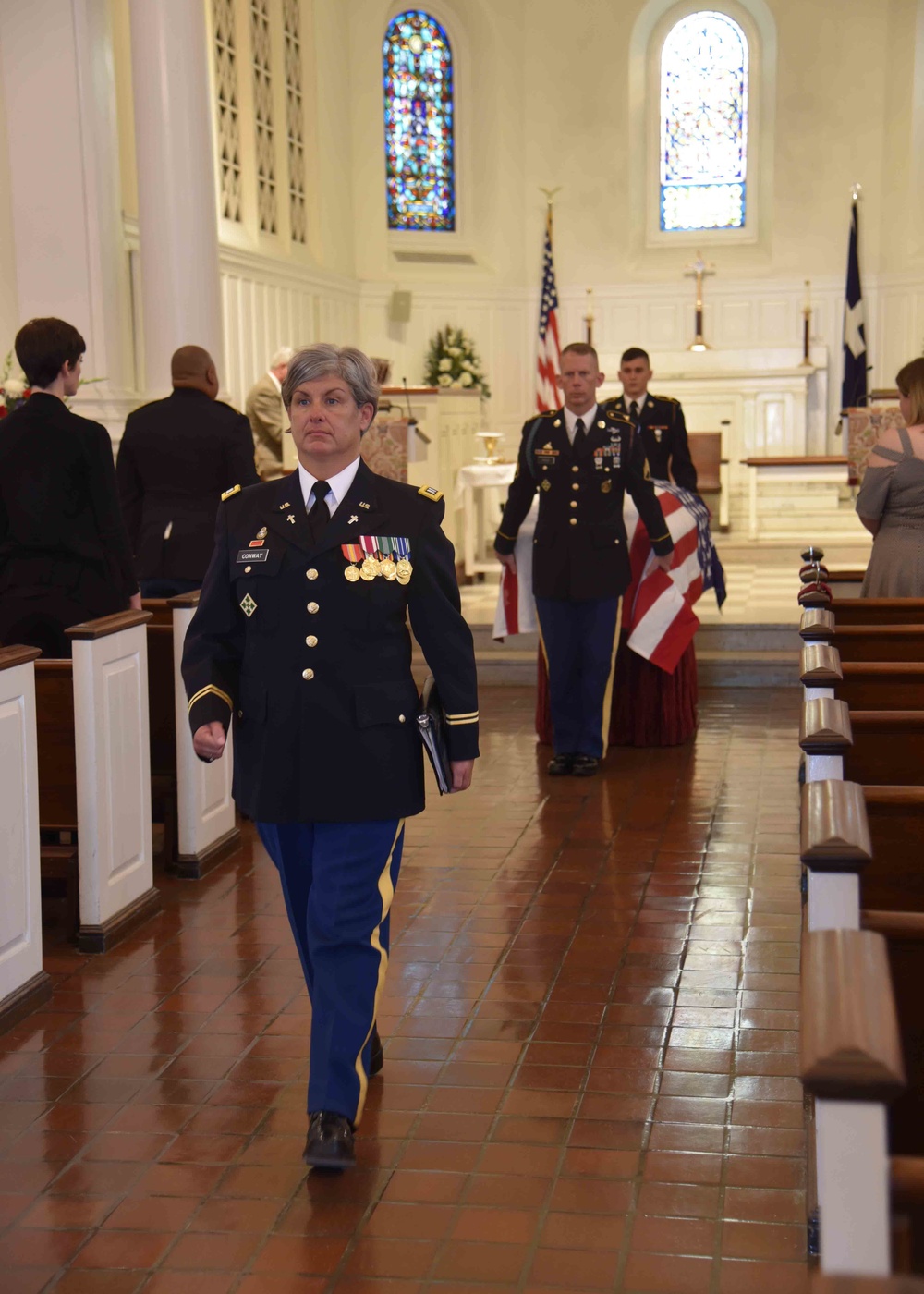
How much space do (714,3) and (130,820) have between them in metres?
13.6

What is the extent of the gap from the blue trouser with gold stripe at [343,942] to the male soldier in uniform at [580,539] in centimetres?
320

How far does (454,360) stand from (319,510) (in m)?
12.2

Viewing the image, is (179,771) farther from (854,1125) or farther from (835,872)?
(854,1125)

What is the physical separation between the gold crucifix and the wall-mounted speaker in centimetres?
281

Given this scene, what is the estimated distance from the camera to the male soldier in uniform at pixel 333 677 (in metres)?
2.74

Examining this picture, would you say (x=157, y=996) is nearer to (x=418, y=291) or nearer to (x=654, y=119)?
(x=418, y=291)

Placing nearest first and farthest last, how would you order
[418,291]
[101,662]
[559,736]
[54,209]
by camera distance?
[101,662] → [559,736] → [54,209] → [418,291]

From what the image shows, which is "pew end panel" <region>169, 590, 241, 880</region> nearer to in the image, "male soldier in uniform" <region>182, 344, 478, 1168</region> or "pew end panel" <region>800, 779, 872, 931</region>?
"male soldier in uniform" <region>182, 344, 478, 1168</region>

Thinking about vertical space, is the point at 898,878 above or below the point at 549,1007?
above

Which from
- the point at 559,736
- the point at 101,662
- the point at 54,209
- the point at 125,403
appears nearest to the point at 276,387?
the point at 125,403

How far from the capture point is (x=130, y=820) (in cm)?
430

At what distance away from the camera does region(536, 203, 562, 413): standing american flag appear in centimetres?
1460

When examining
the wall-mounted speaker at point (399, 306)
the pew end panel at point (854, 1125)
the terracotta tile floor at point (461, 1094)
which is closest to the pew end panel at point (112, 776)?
the terracotta tile floor at point (461, 1094)

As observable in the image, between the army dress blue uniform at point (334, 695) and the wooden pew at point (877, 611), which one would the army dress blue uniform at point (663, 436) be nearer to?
the wooden pew at point (877, 611)
